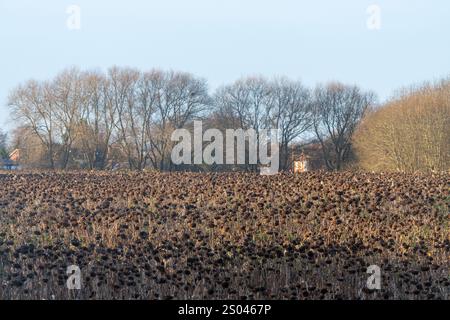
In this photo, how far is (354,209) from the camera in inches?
469

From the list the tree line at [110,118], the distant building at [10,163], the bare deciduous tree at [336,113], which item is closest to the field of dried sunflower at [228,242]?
the tree line at [110,118]

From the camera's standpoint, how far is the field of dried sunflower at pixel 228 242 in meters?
7.30

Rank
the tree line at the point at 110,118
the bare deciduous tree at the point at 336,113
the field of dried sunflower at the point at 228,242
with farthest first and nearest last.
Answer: the bare deciduous tree at the point at 336,113 → the tree line at the point at 110,118 → the field of dried sunflower at the point at 228,242

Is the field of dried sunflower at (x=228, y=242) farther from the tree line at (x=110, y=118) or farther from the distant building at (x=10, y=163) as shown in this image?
the distant building at (x=10, y=163)

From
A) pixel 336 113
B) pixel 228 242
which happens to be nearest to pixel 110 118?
pixel 228 242

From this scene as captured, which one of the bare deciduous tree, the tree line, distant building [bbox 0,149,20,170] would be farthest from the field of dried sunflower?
the bare deciduous tree

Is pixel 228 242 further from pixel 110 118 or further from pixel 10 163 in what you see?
pixel 10 163

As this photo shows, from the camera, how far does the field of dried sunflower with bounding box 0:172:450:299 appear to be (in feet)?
24.0

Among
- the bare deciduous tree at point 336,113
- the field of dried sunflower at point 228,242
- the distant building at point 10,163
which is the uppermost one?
the bare deciduous tree at point 336,113

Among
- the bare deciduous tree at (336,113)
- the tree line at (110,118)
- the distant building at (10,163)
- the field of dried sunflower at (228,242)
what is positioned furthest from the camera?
the bare deciduous tree at (336,113)

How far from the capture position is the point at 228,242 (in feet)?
30.2

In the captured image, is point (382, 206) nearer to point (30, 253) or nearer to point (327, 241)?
point (327, 241)

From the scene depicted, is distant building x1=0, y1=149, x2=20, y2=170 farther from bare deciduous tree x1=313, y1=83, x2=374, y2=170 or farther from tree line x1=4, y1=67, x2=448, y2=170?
bare deciduous tree x1=313, y1=83, x2=374, y2=170
